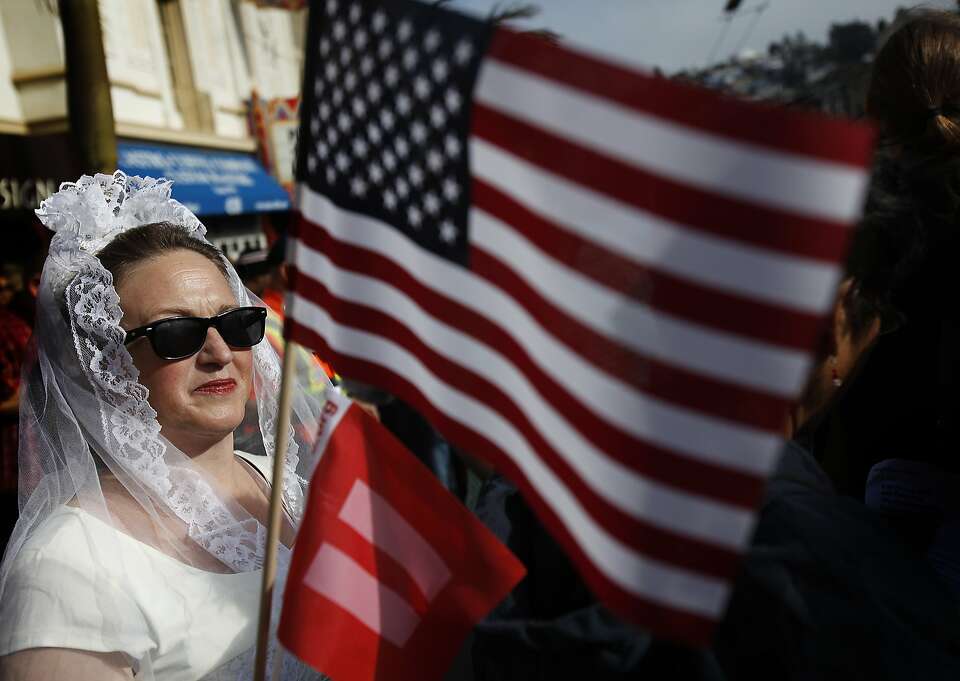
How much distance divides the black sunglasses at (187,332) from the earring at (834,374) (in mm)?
1420

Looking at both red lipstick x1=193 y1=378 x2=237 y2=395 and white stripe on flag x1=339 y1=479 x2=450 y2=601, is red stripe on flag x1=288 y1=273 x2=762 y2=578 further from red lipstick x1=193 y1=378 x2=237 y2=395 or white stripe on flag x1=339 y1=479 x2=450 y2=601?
red lipstick x1=193 y1=378 x2=237 y2=395

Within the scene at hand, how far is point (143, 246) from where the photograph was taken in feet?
6.36

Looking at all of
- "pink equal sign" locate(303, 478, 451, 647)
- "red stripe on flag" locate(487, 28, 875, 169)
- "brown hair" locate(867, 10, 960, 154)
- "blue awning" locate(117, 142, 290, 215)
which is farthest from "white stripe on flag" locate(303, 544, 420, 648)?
"blue awning" locate(117, 142, 290, 215)

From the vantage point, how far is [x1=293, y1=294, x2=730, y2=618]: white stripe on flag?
3.16 ft

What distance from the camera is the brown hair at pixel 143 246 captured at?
1.91 m

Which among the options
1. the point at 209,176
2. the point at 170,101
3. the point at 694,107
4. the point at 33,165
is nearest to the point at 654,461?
the point at 694,107

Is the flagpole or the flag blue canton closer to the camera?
the flag blue canton

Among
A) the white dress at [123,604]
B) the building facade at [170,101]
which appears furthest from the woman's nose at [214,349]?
the building facade at [170,101]

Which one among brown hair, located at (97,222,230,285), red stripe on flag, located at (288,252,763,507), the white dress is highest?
red stripe on flag, located at (288,252,763,507)

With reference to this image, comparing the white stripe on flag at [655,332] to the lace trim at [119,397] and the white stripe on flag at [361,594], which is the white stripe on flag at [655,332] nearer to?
the white stripe on flag at [361,594]

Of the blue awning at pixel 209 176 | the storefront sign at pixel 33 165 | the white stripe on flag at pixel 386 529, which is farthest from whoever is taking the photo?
the blue awning at pixel 209 176

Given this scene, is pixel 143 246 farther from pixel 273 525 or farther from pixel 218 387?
pixel 273 525

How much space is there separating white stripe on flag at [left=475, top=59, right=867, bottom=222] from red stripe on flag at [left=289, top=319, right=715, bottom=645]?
537 millimetres

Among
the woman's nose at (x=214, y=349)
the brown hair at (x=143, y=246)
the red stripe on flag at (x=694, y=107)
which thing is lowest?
the woman's nose at (x=214, y=349)
